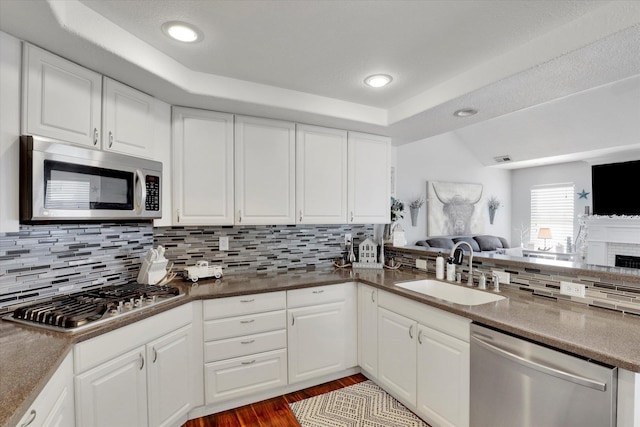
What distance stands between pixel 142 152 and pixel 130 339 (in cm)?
114

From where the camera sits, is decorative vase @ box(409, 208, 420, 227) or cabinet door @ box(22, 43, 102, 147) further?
decorative vase @ box(409, 208, 420, 227)

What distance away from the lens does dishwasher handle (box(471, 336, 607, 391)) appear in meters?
1.24

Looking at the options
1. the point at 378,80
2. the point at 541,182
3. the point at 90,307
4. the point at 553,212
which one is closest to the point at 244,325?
the point at 90,307

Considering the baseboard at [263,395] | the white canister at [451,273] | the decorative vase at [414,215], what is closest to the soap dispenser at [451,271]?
the white canister at [451,273]

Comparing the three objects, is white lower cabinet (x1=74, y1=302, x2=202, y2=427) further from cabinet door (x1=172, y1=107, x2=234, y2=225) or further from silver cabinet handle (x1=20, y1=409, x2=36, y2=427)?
cabinet door (x1=172, y1=107, x2=234, y2=225)

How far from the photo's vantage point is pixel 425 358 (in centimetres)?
202

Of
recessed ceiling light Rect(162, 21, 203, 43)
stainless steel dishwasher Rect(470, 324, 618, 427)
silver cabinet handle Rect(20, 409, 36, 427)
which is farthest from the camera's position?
recessed ceiling light Rect(162, 21, 203, 43)

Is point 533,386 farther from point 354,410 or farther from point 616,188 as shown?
point 616,188

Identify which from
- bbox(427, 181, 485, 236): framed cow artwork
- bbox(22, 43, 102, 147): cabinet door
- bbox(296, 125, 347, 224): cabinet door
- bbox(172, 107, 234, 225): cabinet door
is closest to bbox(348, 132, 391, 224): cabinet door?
bbox(296, 125, 347, 224): cabinet door

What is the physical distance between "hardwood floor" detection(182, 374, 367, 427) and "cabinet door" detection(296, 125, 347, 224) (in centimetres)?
136

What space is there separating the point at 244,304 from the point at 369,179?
1649 mm

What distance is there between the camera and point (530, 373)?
1434 mm

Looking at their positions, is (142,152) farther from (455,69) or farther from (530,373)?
(530,373)

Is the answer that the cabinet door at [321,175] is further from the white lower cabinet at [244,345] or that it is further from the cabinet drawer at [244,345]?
the cabinet drawer at [244,345]
